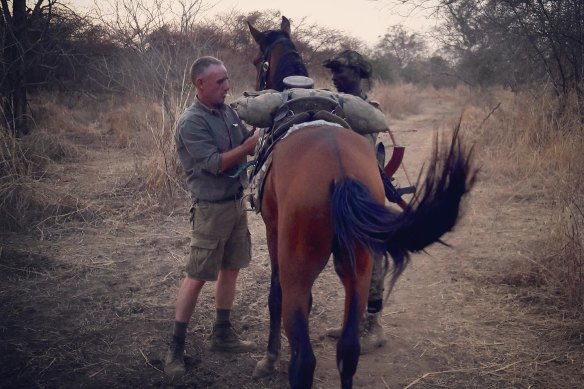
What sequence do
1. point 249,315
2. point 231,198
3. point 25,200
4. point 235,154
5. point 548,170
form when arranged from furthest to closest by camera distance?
point 548,170, point 25,200, point 249,315, point 231,198, point 235,154

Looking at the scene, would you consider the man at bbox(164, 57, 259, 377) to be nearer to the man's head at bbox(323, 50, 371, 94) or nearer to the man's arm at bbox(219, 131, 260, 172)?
the man's arm at bbox(219, 131, 260, 172)

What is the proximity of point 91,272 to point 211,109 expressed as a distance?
224cm

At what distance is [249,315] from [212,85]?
182 cm

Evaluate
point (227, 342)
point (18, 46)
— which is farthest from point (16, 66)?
point (227, 342)

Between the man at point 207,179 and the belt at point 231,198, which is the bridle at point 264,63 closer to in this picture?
the man at point 207,179

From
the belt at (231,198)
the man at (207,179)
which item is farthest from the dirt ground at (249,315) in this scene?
the belt at (231,198)

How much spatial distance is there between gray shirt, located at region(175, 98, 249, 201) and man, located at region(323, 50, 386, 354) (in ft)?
2.91

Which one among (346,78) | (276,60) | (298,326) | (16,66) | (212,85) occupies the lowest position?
(298,326)

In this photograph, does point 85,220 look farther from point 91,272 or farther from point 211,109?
point 211,109

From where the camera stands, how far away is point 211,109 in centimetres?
282

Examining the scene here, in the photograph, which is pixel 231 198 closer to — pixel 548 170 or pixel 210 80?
pixel 210 80

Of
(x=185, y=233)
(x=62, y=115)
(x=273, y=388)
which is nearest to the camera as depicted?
(x=273, y=388)

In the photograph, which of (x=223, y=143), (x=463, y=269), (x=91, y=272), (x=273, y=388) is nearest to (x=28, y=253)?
(x=91, y=272)

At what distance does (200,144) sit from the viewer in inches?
104
